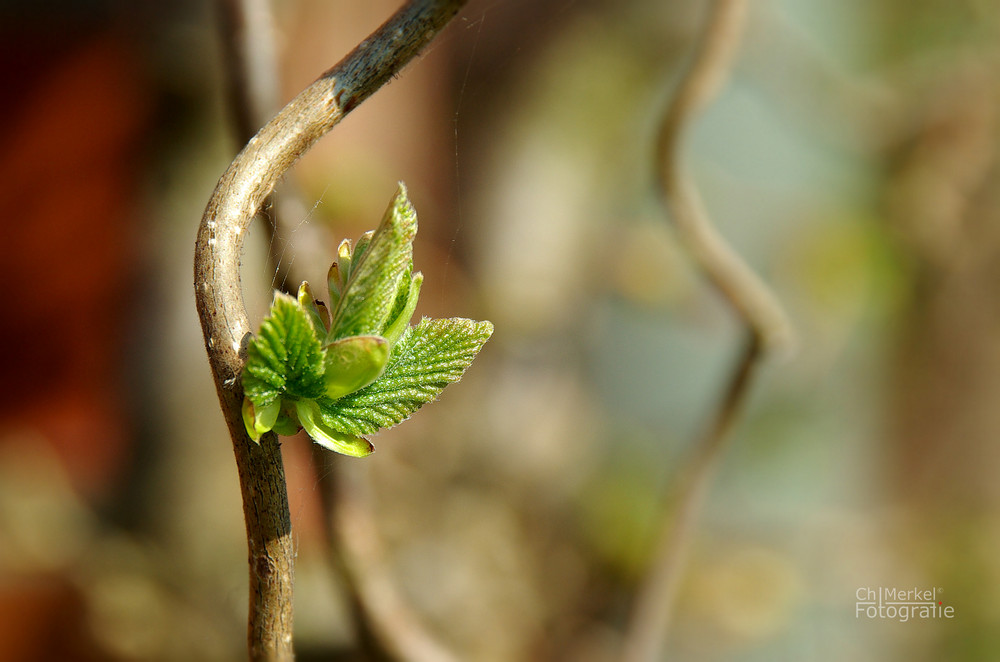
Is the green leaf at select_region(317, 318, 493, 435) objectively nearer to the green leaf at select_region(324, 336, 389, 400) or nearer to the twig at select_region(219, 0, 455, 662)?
the green leaf at select_region(324, 336, 389, 400)

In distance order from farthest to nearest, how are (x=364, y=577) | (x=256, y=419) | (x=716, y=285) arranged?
(x=716, y=285) < (x=364, y=577) < (x=256, y=419)

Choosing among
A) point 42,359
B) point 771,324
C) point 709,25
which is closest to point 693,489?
point 771,324

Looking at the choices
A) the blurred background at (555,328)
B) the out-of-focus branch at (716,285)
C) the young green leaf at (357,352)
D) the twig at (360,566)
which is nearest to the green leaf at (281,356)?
the young green leaf at (357,352)

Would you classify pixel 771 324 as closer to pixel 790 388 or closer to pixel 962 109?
pixel 790 388

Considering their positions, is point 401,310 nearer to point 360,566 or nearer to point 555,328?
point 360,566

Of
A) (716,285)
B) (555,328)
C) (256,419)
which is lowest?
(256,419)

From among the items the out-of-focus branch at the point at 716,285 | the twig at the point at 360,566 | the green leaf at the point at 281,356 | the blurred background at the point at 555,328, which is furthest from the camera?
the blurred background at the point at 555,328

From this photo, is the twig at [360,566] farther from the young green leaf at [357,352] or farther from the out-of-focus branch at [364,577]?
the young green leaf at [357,352]

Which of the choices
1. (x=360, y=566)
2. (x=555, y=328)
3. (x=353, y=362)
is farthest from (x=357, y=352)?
(x=555, y=328)
